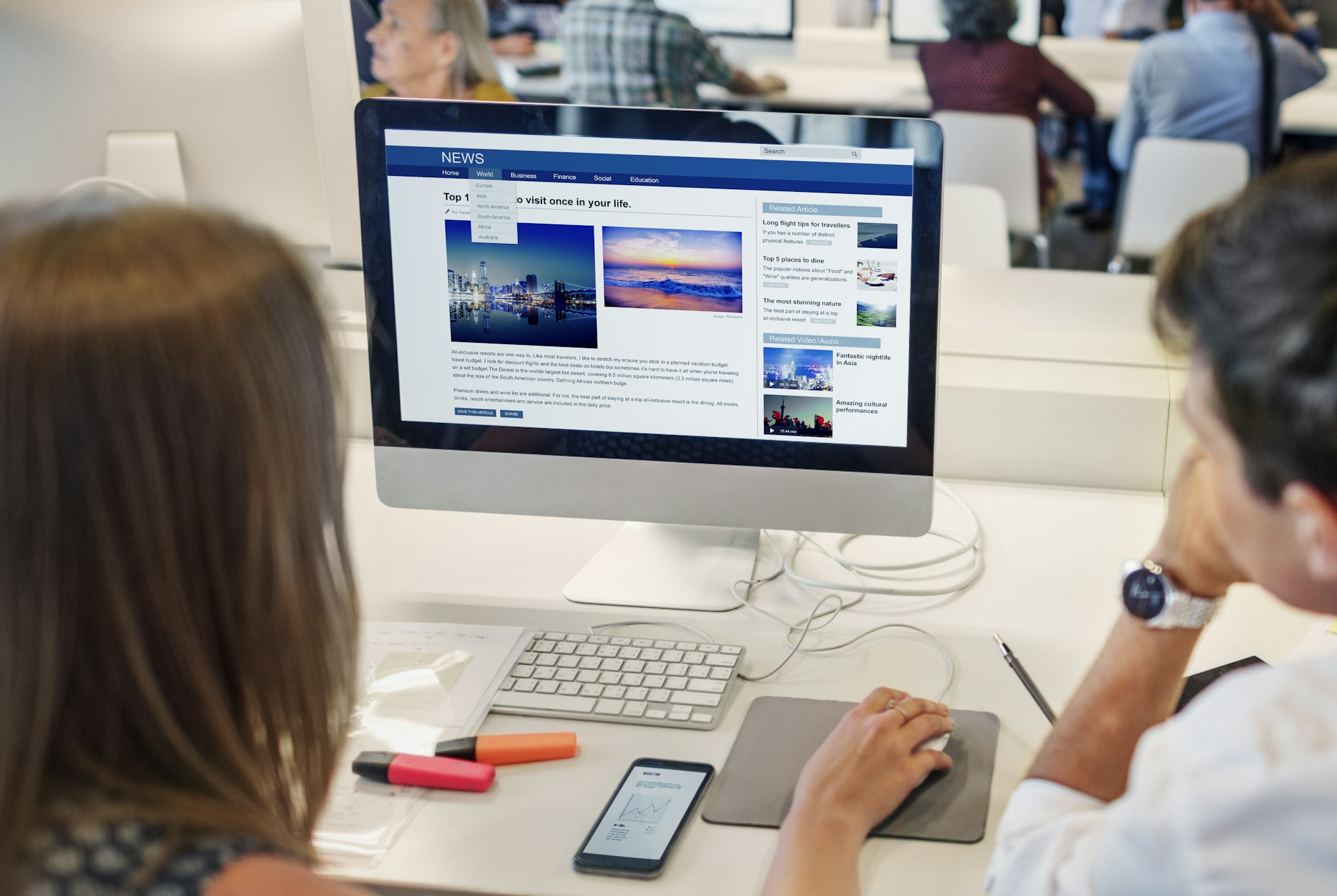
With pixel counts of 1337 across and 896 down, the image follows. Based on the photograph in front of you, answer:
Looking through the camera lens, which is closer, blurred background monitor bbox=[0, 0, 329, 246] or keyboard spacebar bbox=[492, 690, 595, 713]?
keyboard spacebar bbox=[492, 690, 595, 713]

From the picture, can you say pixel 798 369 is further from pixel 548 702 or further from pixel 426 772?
pixel 426 772

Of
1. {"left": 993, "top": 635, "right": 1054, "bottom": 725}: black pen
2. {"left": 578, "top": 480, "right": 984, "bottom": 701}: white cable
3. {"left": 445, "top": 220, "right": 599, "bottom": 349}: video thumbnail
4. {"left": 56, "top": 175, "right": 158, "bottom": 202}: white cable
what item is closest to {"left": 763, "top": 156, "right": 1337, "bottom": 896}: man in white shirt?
{"left": 993, "top": 635, "right": 1054, "bottom": 725}: black pen

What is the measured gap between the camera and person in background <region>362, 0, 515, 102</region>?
188 cm

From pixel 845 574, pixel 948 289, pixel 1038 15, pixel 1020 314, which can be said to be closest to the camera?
pixel 845 574

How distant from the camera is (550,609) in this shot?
121cm

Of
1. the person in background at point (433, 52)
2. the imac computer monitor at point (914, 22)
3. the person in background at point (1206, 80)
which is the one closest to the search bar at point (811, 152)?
the person in background at point (433, 52)

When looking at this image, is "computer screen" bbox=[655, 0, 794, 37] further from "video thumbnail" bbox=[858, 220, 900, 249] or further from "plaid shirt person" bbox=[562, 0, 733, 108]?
"video thumbnail" bbox=[858, 220, 900, 249]

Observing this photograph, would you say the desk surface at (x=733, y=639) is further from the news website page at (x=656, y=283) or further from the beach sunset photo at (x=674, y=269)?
the beach sunset photo at (x=674, y=269)

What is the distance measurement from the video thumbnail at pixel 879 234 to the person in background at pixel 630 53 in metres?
2.31

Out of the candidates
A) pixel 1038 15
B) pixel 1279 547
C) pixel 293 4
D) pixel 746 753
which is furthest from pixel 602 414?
pixel 1038 15

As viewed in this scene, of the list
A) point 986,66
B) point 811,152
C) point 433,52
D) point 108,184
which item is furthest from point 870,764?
A: point 986,66

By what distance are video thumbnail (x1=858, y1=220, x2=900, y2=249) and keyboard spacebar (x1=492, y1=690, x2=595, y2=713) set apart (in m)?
0.47

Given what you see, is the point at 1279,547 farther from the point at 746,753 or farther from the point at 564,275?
the point at 564,275

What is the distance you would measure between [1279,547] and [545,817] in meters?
0.52
